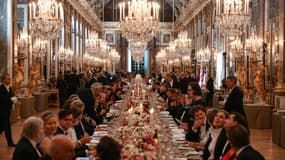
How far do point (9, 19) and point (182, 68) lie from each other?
26.3 metres

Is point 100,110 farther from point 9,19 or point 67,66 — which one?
point 67,66

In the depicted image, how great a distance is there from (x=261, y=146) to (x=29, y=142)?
778 centimetres

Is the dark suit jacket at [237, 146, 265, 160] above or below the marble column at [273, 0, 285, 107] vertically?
below

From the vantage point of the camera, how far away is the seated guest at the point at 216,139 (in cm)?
642

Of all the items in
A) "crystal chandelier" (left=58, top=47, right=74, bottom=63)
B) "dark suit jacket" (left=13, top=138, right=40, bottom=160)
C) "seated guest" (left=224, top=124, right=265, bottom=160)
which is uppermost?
"crystal chandelier" (left=58, top=47, right=74, bottom=63)

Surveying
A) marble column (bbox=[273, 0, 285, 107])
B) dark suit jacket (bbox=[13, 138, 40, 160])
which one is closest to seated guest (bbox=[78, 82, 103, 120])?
dark suit jacket (bbox=[13, 138, 40, 160])

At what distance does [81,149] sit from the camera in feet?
23.1

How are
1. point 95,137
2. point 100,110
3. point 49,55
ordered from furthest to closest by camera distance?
Answer: point 49,55 → point 100,110 → point 95,137

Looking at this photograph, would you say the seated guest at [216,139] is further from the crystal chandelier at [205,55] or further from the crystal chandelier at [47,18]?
the crystal chandelier at [205,55]

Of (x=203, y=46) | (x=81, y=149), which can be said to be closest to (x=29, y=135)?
(x=81, y=149)

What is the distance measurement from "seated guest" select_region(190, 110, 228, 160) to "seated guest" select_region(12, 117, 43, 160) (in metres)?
2.32

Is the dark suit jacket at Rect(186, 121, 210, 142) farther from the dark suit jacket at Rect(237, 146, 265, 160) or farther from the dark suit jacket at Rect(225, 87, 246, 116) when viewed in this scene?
the dark suit jacket at Rect(237, 146, 265, 160)

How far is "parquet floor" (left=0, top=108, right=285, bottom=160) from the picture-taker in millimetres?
10570

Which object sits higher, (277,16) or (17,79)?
(277,16)
